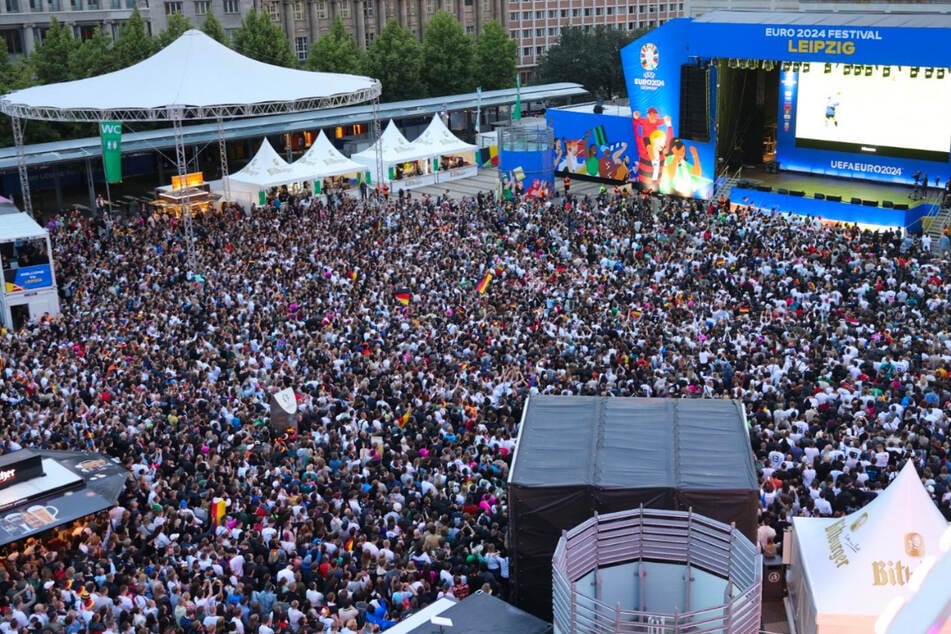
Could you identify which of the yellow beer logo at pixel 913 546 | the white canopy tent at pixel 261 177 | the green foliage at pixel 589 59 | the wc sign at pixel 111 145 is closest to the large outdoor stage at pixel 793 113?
the white canopy tent at pixel 261 177

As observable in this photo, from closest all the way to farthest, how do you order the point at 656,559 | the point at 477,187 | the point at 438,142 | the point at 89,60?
the point at 656,559, the point at 477,187, the point at 438,142, the point at 89,60

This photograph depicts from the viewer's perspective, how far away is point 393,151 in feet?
126

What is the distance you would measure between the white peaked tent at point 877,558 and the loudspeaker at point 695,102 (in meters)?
23.9

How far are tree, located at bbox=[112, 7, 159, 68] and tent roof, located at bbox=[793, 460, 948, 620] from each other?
44.1 m

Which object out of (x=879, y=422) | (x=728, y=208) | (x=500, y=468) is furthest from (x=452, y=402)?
(x=728, y=208)

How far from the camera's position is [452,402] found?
15891mm

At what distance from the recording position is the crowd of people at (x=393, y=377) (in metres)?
11.5

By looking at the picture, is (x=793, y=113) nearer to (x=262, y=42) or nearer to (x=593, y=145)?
(x=593, y=145)

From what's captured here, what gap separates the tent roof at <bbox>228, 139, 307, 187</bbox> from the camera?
3403cm

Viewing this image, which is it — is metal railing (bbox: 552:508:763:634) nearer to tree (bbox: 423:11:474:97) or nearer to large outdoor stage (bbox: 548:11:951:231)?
large outdoor stage (bbox: 548:11:951:231)

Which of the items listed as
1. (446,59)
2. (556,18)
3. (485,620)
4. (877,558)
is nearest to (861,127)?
(877,558)

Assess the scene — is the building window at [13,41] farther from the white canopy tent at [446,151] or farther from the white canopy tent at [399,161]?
the white canopy tent at [446,151]

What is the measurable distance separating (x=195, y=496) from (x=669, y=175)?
24415 mm

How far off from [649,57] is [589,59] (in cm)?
2951
